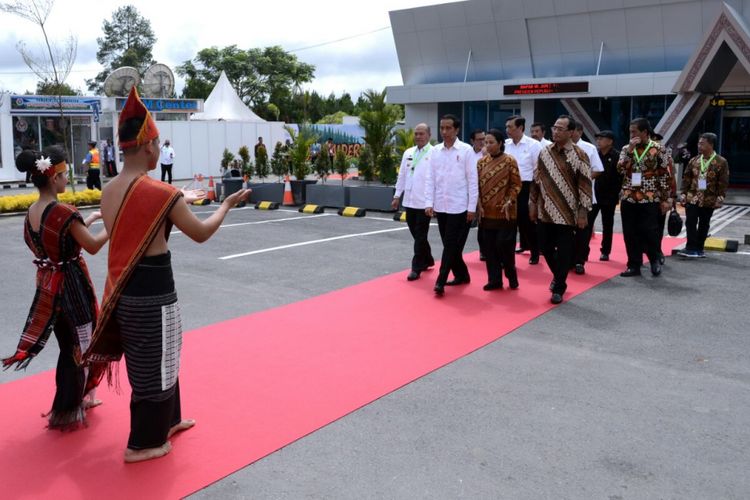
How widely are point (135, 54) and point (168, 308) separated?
72973 mm

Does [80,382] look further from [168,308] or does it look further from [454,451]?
[454,451]

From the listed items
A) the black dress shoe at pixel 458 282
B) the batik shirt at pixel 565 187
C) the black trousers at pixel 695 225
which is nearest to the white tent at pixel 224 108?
the black trousers at pixel 695 225

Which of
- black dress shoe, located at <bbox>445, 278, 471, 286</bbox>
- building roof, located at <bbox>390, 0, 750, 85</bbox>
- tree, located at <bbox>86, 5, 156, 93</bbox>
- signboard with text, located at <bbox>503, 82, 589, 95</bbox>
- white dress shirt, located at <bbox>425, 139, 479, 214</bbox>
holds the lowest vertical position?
black dress shoe, located at <bbox>445, 278, 471, 286</bbox>

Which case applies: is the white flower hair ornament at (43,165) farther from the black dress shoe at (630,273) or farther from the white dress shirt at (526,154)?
the black dress shoe at (630,273)

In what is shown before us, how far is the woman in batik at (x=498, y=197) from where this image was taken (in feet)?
25.5

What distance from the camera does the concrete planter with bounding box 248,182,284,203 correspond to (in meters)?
17.9

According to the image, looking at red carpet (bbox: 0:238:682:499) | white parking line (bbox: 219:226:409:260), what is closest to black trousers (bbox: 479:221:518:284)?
red carpet (bbox: 0:238:682:499)

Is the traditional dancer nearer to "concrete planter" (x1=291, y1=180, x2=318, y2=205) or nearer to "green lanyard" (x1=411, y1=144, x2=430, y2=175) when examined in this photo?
"green lanyard" (x1=411, y1=144, x2=430, y2=175)

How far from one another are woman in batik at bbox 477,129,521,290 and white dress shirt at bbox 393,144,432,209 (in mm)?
688

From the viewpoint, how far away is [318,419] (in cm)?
449

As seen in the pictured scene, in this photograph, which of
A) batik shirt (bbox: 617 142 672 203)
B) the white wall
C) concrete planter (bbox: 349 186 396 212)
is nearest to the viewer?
batik shirt (bbox: 617 142 672 203)

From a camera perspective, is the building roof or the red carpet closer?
the red carpet

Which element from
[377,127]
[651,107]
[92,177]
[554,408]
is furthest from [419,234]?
[651,107]

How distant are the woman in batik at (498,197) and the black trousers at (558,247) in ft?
1.21
